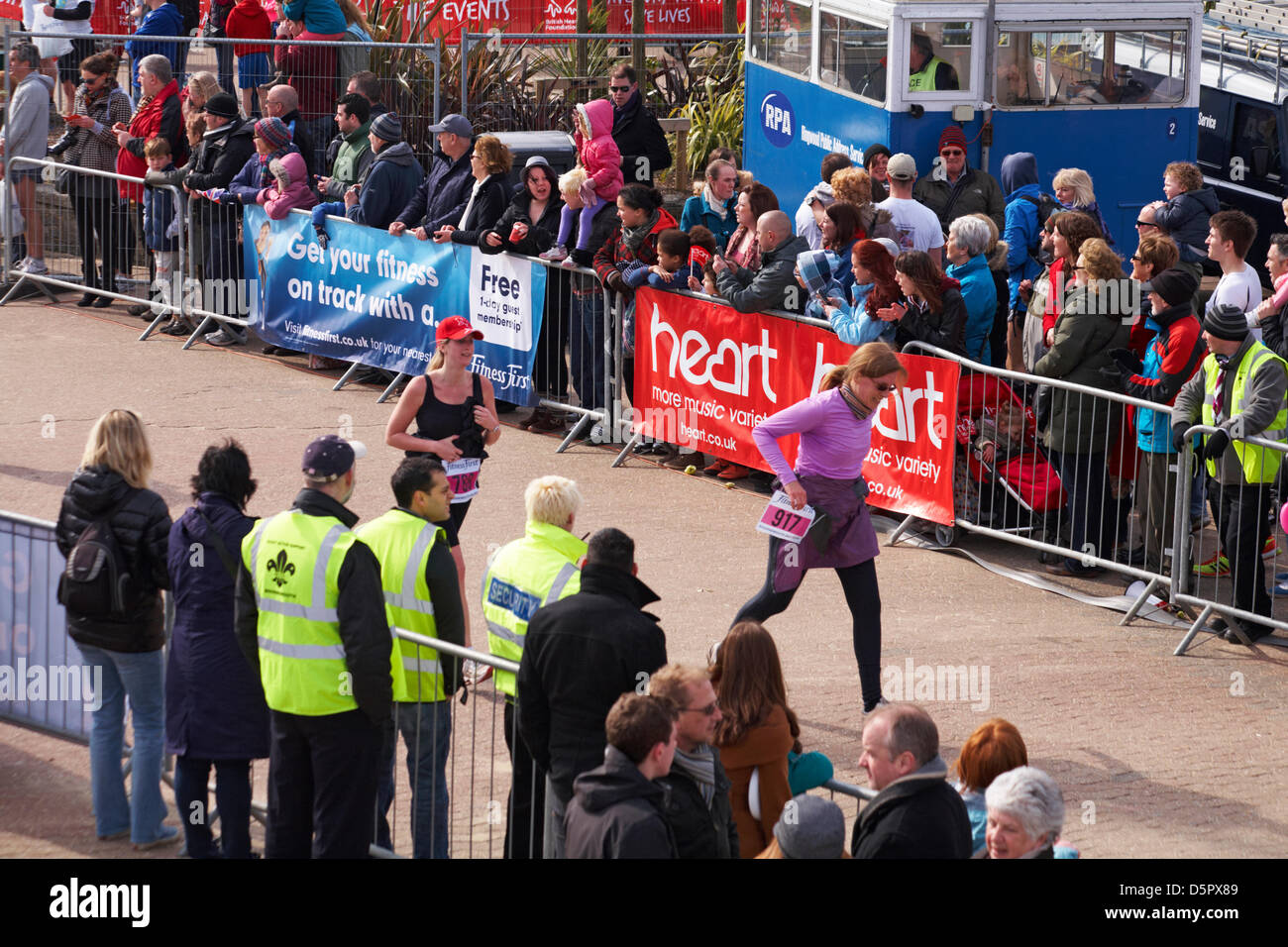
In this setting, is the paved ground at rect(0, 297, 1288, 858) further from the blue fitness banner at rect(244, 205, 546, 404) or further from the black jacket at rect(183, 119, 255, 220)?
the black jacket at rect(183, 119, 255, 220)

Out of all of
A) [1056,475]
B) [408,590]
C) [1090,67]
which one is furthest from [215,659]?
[1090,67]

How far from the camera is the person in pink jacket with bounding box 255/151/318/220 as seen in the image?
14000mm

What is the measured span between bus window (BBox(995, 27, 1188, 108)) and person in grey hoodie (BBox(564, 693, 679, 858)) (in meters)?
10.1

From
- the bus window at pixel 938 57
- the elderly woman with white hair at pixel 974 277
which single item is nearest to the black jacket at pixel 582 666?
the elderly woman with white hair at pixel 974 277

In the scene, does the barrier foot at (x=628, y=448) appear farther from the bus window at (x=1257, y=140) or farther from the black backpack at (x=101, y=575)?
the bus window at (x=1257, y=140)

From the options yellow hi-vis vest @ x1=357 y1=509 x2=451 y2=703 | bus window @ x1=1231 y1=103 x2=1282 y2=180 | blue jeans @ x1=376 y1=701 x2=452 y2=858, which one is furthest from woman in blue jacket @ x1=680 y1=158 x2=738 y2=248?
blue jeans @ x1=376 y1=701 x2=452 y2=858

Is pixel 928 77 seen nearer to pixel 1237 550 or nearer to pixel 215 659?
pixel 1237 550

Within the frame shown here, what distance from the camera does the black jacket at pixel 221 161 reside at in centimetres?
1449

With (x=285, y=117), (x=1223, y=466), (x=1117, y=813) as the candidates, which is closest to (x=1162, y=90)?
(x=1223, y=466)

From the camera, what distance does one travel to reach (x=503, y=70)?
65.9ft

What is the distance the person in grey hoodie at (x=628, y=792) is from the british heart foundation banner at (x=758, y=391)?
18.2 feet

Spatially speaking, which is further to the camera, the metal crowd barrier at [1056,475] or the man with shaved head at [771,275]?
the man with shaved head at [771,275]

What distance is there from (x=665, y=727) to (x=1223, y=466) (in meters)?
5.19
